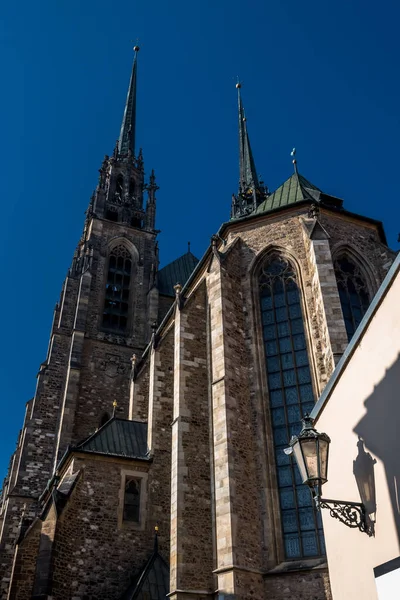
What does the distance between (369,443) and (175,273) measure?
3016 cm

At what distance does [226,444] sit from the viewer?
42.9 feet

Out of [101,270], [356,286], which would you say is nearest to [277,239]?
[356,286]

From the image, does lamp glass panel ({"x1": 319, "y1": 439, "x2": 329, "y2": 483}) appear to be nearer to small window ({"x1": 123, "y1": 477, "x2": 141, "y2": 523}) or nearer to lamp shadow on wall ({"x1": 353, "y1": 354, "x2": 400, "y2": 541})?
lamp shadow on wall ({"x1": 353, "y1": 354, "x2": 400, "y2": 541})

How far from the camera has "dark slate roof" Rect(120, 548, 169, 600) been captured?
46.9 ft

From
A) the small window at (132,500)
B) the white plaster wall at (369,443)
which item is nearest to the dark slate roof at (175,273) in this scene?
the small window at (132,500)

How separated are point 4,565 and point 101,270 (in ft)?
52.2

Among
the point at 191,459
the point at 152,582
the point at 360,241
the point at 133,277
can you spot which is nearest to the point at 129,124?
the point at 133,277

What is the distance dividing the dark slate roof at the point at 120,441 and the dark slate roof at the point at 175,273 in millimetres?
14490

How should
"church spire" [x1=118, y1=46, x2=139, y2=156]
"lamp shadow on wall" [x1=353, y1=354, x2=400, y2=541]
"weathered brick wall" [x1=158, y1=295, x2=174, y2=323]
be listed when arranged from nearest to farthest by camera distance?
"lamp shadow on wall" [x1=353, y1=354, x2=400, y2=541] → "weathered brick wall" [x1=158, y1=295, x2=174, y2=323] → "church spire" [x1=118, y1=46, x2=139, y2=156]

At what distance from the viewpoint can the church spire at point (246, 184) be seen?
38.1 metres

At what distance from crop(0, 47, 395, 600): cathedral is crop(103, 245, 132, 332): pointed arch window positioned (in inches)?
354

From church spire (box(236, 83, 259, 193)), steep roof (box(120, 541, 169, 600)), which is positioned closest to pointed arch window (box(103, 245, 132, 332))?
church spire (box(236, 83, 259, 193))

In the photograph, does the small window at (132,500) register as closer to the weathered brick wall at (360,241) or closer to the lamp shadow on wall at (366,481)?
the weathered brick wall at (360,241)

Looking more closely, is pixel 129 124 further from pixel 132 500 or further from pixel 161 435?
pixel 132 500
